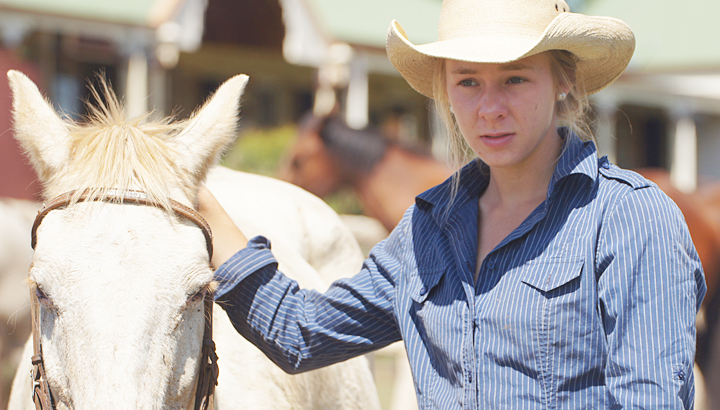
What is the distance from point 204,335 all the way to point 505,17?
1.19 meters

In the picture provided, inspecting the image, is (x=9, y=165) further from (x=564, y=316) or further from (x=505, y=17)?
(x=564, y=316)

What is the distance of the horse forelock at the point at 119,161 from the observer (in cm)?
166

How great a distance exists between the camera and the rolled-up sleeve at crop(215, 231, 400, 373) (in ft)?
6.46

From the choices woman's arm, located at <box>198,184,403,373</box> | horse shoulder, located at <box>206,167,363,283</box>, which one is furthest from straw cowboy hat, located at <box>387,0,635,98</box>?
horse shoulder, located at <box>206,167,363,283</box>

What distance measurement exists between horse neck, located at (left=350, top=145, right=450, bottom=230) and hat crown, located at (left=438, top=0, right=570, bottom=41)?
470cm

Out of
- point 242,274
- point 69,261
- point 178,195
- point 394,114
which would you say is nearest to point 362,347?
point 242,274

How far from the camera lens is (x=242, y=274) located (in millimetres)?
1943

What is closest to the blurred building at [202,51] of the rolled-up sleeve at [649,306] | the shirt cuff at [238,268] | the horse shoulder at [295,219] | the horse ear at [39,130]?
the horse shoulder at [295,219]

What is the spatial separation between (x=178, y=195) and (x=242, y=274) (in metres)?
0.33

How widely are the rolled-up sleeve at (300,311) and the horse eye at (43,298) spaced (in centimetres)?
50

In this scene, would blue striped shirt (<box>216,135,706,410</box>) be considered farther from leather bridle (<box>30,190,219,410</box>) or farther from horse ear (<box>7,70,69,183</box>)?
horse ear (<box>7,70,69,183</box>)

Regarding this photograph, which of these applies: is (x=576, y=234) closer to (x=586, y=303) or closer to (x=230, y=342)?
(x=586, y=303)

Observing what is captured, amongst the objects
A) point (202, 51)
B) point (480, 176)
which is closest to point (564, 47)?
point (480, 176)

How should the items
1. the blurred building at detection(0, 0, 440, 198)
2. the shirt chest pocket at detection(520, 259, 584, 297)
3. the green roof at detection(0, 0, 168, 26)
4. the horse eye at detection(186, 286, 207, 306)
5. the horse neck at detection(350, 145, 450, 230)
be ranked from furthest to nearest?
the blurred building at detection(0, 0, 440, 198)
the green roof at detection(0, 0, 168, 26)
the horse neck at detection(350, 145, 450, 230)
the horse eye at detection(186, 286, 207, 306)
the shirt chest pocket at detection(520, 259, 584, 297)
